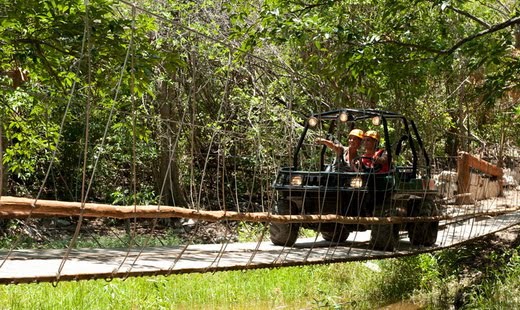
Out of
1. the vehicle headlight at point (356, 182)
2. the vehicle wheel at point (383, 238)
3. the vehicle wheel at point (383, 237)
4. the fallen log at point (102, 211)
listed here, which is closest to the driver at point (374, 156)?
the vehicle headlight at point (356, 182)

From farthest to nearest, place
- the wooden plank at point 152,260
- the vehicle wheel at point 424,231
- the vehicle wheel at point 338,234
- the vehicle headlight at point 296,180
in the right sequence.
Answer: the vehicle wheel at point 424,231 → the vehicle wheel at point 338,234 → the vehicle headlight at point 296,180 → the wooden plank at point 152,260

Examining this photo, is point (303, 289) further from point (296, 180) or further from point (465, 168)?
point (465, 168)

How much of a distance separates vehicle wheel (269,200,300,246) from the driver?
0.64 m

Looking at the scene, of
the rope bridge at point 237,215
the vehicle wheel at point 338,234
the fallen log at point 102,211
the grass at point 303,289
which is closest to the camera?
the fallen log at point 102,211

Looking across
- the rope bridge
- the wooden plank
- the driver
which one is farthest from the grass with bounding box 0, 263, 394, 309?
the driver

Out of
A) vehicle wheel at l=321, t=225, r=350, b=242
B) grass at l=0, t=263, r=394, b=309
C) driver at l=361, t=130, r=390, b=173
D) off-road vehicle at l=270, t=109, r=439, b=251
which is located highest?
driver at l=361, t=130, r=390, b=173

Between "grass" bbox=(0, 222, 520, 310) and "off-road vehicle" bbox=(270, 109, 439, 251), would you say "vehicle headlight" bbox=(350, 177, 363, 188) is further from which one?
"grass" bbox=(0, 222, 520, 310)

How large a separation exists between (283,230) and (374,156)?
87 centimetres

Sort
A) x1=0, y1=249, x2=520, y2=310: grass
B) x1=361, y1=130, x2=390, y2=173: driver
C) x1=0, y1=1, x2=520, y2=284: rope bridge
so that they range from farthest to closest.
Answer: x1=0, y1=249, x2=520, y2=310: grass < x1=361, y1=130, x2=390, y2=173: driver < x1=0, y1=1, x2=520, y2=284: rope bridge

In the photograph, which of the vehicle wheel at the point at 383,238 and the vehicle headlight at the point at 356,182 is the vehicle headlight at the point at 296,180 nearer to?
the vehicle headlight at the point at 356,182

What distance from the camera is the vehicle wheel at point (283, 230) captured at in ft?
15.7

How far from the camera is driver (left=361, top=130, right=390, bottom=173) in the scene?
16.5 ft

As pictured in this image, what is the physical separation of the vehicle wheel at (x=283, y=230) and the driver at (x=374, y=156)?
64 cm

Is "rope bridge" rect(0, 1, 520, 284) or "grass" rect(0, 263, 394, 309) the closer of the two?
"rope bridge" rect(0, 1, 520, 284)
